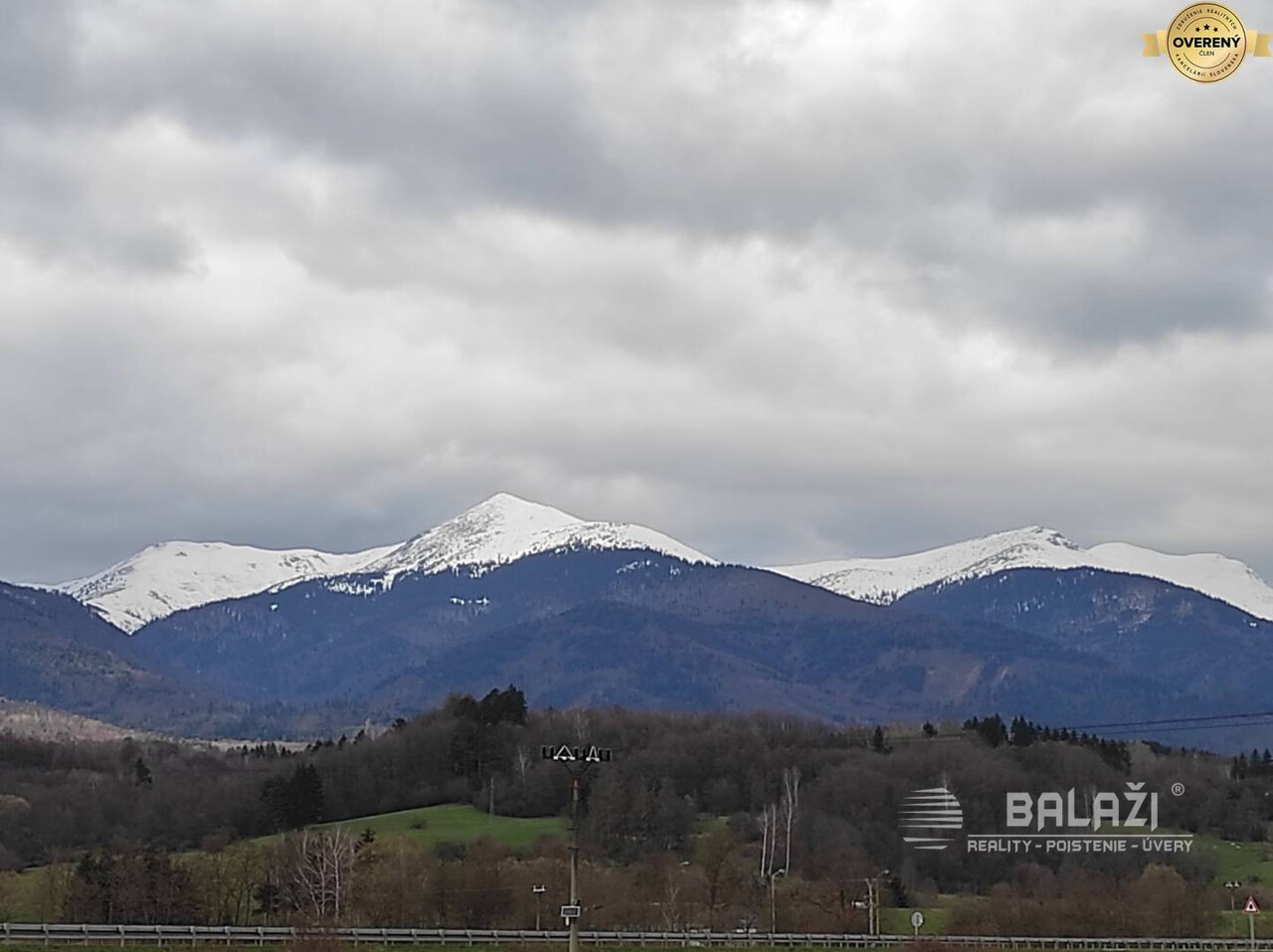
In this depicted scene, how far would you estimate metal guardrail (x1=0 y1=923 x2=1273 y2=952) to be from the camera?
96.4 metres

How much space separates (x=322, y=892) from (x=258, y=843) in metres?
43.7

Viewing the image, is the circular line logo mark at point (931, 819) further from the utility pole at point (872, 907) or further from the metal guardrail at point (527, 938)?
the metal guardrail at point (527, 938)

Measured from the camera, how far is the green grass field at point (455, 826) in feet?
552

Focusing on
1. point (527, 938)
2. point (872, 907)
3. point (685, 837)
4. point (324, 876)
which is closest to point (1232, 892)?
point (872, 907)

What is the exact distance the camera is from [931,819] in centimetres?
17275

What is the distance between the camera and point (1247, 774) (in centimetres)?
19362

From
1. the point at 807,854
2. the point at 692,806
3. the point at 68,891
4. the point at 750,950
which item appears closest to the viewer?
the point at 750,950

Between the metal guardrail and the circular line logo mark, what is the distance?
154ft

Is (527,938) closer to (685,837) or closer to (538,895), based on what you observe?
(538,895)

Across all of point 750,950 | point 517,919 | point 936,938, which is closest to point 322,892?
point 517,919

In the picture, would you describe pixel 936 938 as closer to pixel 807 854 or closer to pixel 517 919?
pixel 517 919

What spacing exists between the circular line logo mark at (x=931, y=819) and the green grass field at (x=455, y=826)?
34.4 metres

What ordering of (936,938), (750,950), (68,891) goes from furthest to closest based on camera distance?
(68,891) < (936,938) < (750,950)

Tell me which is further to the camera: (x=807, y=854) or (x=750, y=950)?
(x=807, y=854)
